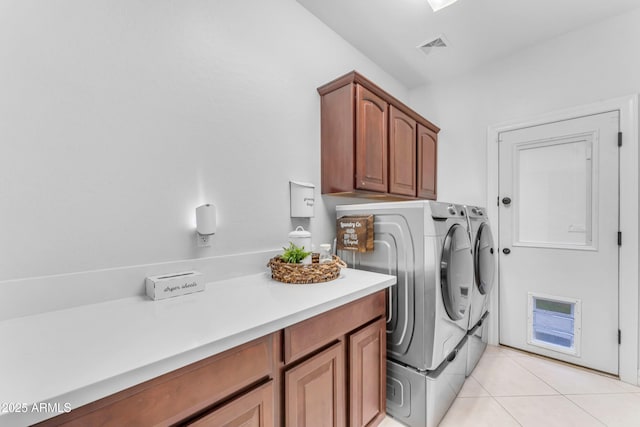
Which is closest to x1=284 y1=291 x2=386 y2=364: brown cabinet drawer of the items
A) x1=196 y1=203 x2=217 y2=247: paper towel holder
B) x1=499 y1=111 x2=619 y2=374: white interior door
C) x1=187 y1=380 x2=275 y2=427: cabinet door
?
x1=187 y1=380 x2=275 y2=427: cabinet door

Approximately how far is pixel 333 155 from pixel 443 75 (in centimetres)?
178

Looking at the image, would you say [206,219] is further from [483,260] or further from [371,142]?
[483,260]

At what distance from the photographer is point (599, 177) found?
204cm

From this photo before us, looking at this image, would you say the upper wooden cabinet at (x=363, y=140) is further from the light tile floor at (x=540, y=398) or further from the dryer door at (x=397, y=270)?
the light tile floor at (x=540, y=398)

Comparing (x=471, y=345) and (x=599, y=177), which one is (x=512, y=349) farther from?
(x=599, y=177)

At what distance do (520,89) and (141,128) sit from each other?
2975 millimetres

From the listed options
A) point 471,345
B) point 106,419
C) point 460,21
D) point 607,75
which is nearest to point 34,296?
point 106,419

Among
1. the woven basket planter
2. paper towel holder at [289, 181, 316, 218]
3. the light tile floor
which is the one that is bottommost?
the light tile floor

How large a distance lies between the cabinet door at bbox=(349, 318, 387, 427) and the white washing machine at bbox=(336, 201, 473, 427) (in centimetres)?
18

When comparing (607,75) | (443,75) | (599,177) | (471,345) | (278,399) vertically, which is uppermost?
(443,75)

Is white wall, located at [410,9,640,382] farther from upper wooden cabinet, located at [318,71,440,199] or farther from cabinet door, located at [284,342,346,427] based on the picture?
cabinet door, located at [284,342,346,427]

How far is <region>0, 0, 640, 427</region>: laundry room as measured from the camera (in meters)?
0.87

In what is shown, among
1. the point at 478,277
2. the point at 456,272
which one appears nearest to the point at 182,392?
the point at 456,272

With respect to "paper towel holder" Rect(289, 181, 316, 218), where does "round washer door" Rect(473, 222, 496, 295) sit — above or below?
below
